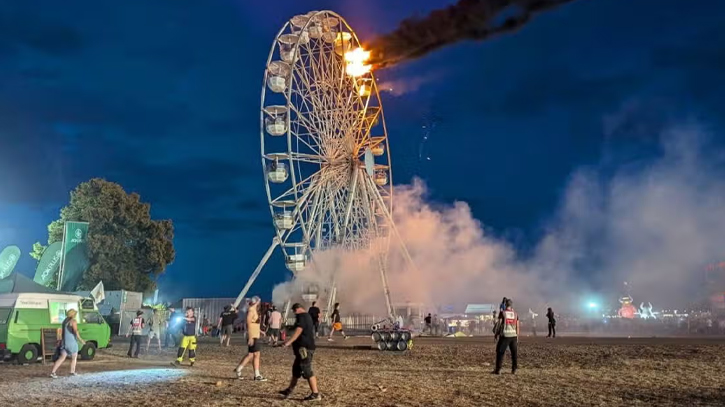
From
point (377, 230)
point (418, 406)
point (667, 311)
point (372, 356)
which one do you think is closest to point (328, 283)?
point (377, 230)

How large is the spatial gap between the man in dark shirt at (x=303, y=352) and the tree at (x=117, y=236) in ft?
140

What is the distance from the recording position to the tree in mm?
49884

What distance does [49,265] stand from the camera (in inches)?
1630

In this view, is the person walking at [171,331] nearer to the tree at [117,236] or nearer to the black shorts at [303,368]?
the black shorts at [303,368]

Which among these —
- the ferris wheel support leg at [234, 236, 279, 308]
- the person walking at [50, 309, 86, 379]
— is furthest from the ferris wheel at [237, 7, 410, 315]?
the person walking at [50, 309, 86, 379]

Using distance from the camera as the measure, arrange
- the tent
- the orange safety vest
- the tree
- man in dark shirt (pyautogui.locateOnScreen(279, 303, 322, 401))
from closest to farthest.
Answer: man in dark shirt (pyautogui.locateOnScreen(279, 303, 322, 401)) < the orange safety vest < the tent < the tree

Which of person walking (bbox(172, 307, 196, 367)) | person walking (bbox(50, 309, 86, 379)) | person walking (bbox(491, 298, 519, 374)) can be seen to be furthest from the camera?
person walking (bbox(172, 307, 196, 367))

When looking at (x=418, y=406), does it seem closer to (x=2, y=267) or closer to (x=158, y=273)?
(x=2, y=267)

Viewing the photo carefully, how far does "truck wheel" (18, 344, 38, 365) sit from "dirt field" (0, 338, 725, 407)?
103 centimetres

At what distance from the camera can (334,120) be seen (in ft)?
136

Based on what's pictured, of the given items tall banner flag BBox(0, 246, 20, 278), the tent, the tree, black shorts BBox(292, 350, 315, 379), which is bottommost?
black shorts BBox(292, 350, 315, 379)

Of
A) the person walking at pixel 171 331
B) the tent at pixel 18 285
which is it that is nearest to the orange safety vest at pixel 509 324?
the person walking at pixel 171 331

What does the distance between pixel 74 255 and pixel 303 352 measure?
41269 mm

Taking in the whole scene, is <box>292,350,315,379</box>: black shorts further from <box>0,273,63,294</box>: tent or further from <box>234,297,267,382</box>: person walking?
<box>0,273,63,294</box>: tent
